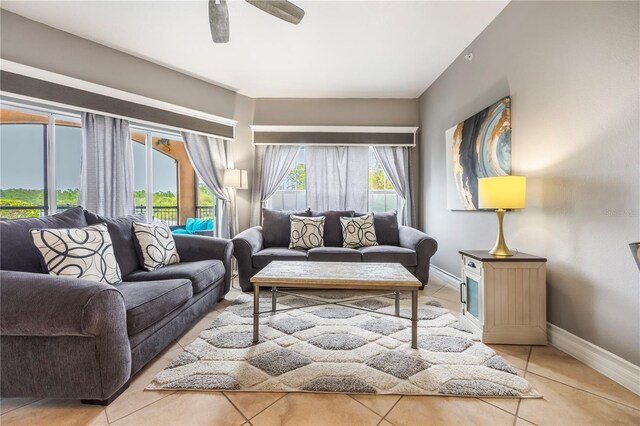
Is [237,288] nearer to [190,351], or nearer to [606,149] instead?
[190,351]

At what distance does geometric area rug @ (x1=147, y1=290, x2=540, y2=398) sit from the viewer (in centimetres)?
148

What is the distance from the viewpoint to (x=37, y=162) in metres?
2.79

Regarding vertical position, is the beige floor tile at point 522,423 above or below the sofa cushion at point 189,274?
below

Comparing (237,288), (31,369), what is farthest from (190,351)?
(237,288)

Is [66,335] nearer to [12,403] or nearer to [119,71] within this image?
[12,403]

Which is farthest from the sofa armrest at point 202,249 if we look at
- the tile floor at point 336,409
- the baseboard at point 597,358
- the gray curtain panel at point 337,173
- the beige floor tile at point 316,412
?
the baseboard at point 597,358

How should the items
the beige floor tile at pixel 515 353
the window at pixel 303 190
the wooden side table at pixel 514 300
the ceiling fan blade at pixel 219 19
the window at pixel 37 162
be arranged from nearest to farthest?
the beige floor tile at pixel 515 353
the ceiling fan blade at pixel 219 19
the wooden side table at pixel 514 300
the window at pixel 37 162
the window at pixel 303 190

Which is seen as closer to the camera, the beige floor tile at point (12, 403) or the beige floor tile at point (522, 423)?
the beige floor tile at point (522, 423)

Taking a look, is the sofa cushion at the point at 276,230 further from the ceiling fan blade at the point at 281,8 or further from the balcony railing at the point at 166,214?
the ceiling fan blade at the point at 281,8

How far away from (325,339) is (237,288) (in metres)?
1.70

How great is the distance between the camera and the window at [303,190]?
452cm

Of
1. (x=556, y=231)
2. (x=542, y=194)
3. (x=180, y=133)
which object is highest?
(x=180, y=133)

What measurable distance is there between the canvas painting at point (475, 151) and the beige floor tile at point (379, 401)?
80.0 inches

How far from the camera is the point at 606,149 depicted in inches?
62.8
